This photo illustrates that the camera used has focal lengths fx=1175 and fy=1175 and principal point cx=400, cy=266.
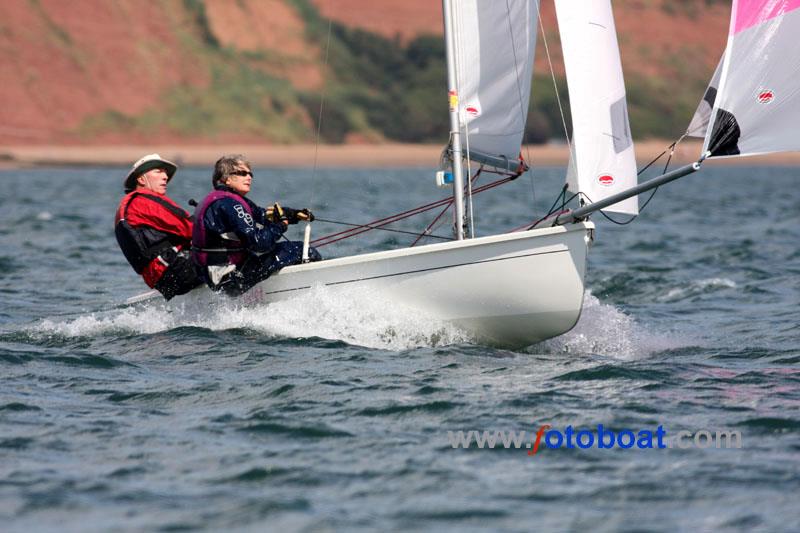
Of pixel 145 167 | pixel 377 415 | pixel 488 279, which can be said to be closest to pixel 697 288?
pixel 488 279

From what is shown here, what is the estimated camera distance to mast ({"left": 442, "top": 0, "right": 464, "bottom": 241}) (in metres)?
8.43

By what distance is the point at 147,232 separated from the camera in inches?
355

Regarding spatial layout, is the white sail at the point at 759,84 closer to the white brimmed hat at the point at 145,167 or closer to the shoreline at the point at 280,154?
the white brimmed hat at the point at 145,167

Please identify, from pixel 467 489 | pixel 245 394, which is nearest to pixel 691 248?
pixel 245 394

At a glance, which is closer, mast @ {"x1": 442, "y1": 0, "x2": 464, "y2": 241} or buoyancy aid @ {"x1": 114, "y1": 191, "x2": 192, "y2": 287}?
mast @ {"x1": 442, "y1": 0, "x2": 464, "y2": 241}

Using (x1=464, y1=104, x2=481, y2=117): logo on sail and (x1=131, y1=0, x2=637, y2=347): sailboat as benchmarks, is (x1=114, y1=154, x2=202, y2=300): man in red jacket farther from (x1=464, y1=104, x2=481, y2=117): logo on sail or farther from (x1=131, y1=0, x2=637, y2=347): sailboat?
(x1=464, y1=104, x2=481, y2=117): logo on sail

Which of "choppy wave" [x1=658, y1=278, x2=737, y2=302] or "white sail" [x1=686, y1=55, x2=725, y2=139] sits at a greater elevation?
"white sail" [x1=686, y1=55, x2=725, y2=139]

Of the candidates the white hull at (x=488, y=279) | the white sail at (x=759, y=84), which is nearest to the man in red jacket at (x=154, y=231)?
the white hull at (x=488, y=279)

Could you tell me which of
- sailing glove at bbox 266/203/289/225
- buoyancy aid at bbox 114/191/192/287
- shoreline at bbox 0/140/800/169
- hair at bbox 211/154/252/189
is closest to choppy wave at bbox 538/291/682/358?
sailing glove at bbox 266/203/289/225

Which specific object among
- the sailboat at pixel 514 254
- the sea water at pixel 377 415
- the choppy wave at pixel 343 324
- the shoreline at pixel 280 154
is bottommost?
the sea water at pixel 377 415

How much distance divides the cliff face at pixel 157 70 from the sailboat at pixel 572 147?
6039cm

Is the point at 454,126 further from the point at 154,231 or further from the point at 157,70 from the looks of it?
the point at 157,70

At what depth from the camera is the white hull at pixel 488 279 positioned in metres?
7.82

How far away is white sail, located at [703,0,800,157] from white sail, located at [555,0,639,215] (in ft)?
2.69
